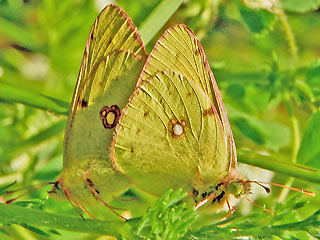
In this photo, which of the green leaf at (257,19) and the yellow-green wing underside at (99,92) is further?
the green leaf at (257,19)

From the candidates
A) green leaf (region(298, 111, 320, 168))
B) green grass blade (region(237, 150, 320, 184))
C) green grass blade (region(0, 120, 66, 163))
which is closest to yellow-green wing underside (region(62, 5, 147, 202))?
green grass blade (region(237, 150, 320, 184))

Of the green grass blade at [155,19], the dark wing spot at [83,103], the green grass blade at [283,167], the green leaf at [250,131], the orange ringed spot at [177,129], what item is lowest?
the green grass blade at [283,167]

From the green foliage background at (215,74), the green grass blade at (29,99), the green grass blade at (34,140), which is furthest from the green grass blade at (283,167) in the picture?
the green grass blade at (34,140)

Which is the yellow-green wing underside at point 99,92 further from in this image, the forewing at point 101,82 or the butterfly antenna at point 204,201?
the butterfly antenna at point 204,201

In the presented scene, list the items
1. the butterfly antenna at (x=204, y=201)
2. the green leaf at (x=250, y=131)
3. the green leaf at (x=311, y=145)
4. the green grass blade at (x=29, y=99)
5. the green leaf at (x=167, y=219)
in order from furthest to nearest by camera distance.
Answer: the green leaf at (x=250, y=131), the green leaf at (x=311, y=145), the green grass blade at (x=29, y=99), the butterfly antenna at (x=204, y=201), the green leaf at (x=167, y=219)

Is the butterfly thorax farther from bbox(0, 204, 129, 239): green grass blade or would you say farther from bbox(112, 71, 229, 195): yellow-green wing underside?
bbox(0, 204, 129, 239): green grass blade

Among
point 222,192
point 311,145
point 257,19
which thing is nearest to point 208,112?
point 222,192

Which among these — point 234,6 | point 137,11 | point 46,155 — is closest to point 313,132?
point 234,6

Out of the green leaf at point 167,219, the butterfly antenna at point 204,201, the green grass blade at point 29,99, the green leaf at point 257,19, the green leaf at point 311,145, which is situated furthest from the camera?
the green leaf at point 257,19
